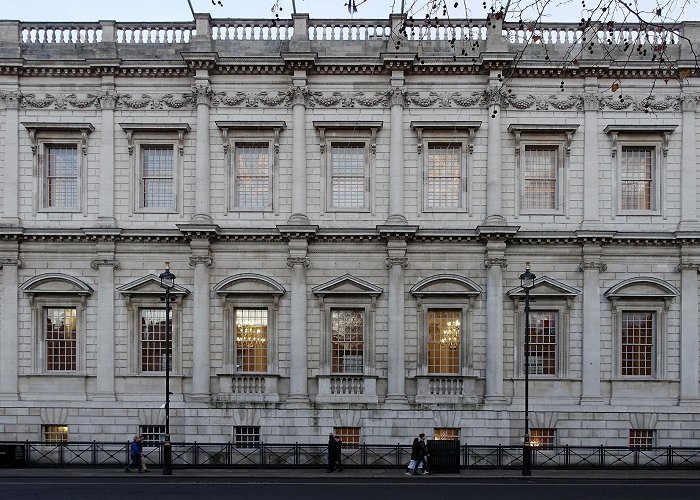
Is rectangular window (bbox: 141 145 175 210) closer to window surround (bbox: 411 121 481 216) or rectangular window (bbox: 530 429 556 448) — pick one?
window surround (bbox: 411 121 481 216)

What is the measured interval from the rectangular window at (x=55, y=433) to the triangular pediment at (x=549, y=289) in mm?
17683

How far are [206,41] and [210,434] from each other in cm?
1484

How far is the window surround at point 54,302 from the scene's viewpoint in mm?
28578

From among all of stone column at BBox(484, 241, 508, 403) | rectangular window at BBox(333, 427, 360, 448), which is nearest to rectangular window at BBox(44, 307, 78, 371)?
rectangular window at BBox(333, 427, 360, 448)

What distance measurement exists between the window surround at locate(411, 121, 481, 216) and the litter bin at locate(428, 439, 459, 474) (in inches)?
341

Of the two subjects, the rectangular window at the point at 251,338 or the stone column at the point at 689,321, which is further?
the rectangular window at the point at 251,338

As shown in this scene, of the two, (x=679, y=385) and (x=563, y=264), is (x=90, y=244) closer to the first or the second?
(x=563, y=264)

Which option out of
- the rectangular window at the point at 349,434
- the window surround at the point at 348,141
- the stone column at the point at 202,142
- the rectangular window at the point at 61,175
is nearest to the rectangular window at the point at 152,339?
the stone column at the point at 202,142

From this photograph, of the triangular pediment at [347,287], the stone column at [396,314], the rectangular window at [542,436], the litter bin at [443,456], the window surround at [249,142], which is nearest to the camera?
the litter bin at [443,456]

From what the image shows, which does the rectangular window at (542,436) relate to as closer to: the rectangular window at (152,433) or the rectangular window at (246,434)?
the rectangular window at (246,434)

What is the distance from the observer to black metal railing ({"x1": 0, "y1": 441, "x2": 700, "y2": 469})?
27312 millimetres

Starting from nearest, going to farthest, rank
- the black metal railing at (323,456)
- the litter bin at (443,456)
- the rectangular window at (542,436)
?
the litter bin at (443,456), the black metal railing at (323,456), the rectangular window at (542,436)

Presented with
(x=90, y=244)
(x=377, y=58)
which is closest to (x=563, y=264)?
(x=377, y=58)

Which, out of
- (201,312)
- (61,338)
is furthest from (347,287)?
(61,338)
